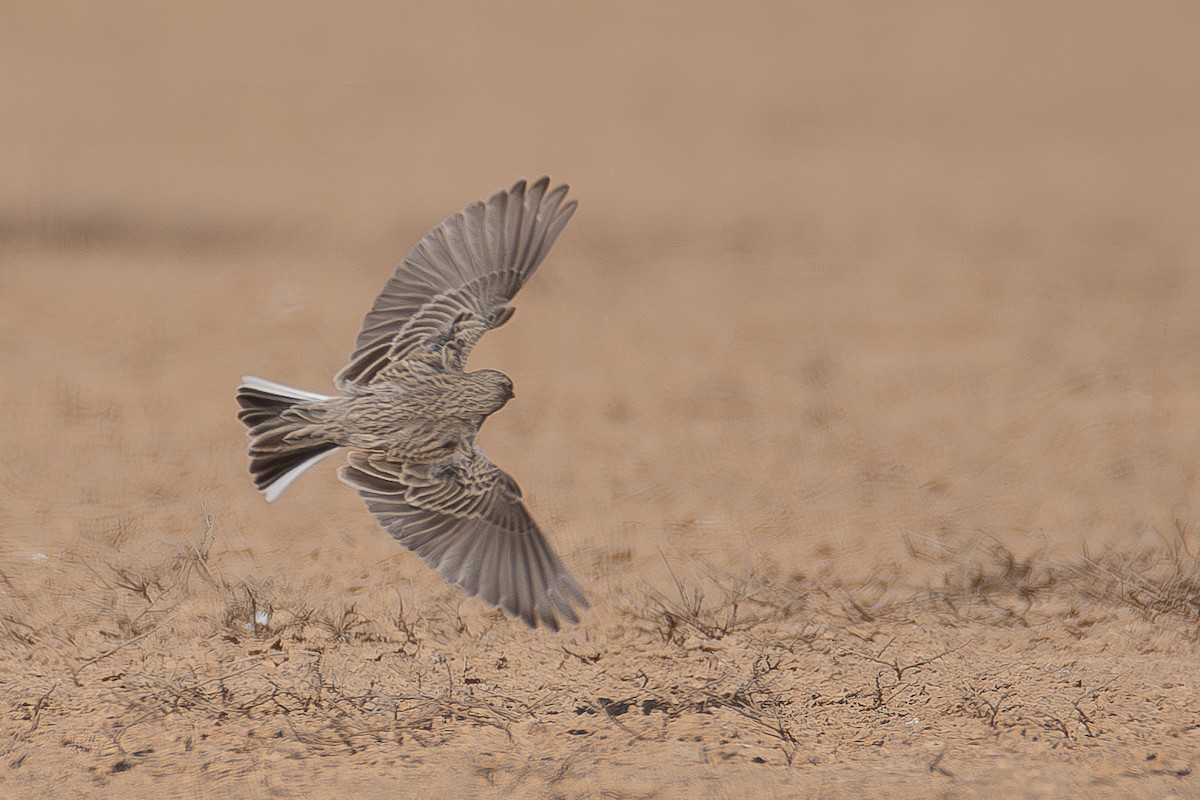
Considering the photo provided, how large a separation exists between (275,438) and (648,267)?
19.4 feet

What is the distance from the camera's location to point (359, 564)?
6.56m

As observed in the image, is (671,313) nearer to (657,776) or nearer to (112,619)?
(112,619)

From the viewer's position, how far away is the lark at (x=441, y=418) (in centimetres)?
514

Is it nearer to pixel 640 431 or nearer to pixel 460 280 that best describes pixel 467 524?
pixel 460 280

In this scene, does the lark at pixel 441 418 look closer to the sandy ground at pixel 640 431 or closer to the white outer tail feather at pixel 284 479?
the white outer tail feather at pixel 284 479

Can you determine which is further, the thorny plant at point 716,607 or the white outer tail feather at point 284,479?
the thorny plant at point 716,607

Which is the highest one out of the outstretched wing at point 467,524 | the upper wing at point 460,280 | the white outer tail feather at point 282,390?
the upper wing at point 460,280

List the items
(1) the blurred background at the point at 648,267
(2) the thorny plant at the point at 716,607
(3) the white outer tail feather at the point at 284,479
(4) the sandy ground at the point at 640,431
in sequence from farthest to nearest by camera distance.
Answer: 1. (1) the blurred background at the point at 648,267
2. (2) the thorny plant at the point at 716,607
3. (3) the white outer tail feather at the point at 284,479
4. (4) the sandy ground at the point at 640,431

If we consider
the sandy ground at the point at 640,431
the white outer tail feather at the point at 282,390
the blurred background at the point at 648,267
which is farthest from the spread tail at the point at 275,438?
the blurred background at the point at 648,267

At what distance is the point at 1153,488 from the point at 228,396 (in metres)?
5.07

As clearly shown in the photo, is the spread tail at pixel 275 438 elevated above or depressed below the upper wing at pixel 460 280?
below

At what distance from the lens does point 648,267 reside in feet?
35.7

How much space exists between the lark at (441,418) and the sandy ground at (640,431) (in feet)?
1.82

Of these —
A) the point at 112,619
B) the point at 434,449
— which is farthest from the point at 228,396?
the point at 434,449
